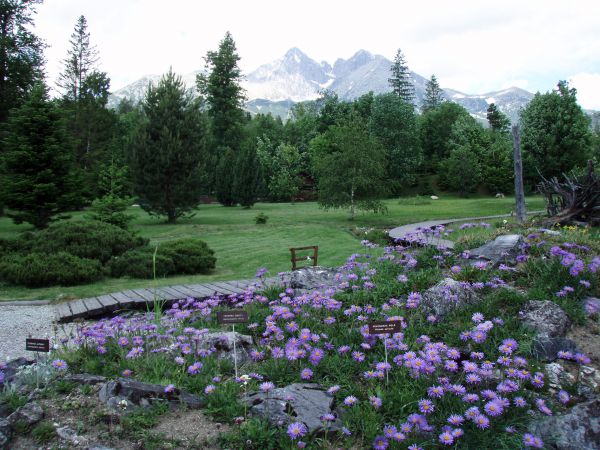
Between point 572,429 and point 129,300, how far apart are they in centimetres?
624

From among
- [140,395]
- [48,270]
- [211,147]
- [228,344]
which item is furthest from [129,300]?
[211,147]

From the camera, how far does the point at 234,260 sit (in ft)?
42.6

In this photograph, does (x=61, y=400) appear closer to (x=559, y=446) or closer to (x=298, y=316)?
(x=298, y=316)

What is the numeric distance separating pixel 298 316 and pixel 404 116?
46103mm

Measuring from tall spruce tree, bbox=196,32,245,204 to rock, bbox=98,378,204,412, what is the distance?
5032 centimetres

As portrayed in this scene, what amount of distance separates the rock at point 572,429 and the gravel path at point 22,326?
5035 millimetres

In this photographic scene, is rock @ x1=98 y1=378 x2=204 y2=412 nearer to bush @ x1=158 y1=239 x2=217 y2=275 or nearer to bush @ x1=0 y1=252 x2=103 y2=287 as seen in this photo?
bush @ x1=0 y1=252 x2=103 y2=287

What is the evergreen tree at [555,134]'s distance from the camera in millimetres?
30172

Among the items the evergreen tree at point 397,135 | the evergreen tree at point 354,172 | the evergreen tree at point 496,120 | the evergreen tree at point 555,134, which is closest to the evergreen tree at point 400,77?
the evergreen tree at point 496,120

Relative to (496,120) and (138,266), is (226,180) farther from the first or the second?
(496,120)

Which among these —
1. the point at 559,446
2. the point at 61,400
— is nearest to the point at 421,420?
the point at 559,446

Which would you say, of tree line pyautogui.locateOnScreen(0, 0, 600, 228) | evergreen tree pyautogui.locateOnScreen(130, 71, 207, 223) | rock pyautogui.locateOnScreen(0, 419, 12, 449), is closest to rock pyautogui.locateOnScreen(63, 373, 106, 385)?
rock pyautogui.locateOnScreen(0, 419, 12, 449)

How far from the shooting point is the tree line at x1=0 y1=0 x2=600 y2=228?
20562mm

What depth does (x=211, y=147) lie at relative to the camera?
52688 mm
